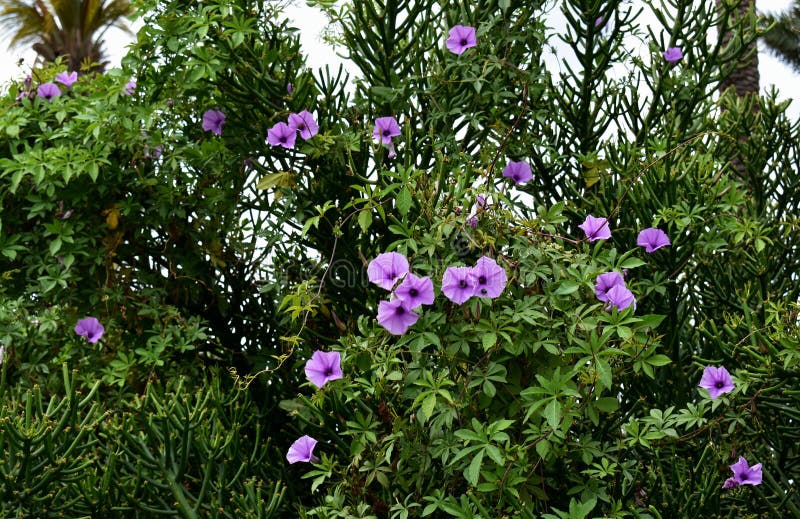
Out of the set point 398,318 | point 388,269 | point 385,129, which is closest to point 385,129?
point 385,129

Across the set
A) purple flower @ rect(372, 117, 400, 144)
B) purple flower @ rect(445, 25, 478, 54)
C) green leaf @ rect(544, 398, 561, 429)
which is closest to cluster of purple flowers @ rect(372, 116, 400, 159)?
purple flower @ rect(372, 117, 400, 144)

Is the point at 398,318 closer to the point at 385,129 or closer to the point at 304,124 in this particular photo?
the point at 385,129

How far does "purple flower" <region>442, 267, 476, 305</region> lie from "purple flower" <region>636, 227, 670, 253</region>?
0.98 m

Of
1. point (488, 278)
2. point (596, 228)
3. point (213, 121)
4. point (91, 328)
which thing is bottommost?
point (488, 278)

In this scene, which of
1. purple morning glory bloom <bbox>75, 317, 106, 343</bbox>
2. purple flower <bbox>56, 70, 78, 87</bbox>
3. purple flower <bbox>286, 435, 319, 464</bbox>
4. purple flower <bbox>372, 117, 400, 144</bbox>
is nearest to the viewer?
purple flower <bbox>286, 435, 319, 464</bbox>

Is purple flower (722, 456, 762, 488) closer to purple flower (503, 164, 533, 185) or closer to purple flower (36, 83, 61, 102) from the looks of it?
purple flower (503, 164, 533, 185)

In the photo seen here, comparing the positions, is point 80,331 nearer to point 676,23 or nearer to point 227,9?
point 227,9

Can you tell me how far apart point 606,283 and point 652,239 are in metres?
0.65

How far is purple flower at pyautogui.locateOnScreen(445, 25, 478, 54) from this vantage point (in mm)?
3770

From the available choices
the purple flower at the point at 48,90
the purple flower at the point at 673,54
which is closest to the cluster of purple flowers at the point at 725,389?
the purple flower at the point at 673,54

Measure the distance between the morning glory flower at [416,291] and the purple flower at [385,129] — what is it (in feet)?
3.13

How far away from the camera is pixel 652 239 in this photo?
3568 millimetres

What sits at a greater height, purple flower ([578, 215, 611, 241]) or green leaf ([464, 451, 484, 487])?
purple flower ([578, 215, 611, 241])

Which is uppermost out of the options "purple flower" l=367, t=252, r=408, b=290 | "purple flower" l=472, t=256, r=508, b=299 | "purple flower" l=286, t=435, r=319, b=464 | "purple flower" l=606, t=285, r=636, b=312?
"purple flower" l=367, t=252, r=408, b=290
